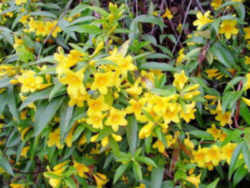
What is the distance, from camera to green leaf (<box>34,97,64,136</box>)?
98cm

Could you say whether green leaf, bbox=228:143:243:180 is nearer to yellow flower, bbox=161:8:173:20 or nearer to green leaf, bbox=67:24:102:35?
green leaf, bbox=67:24:102:35

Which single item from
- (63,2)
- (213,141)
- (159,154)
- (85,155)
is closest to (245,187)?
(213,141)

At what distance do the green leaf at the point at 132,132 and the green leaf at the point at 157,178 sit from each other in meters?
0.19

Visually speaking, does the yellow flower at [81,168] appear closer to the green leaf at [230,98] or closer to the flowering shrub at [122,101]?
the flowering shrub at [122,101]

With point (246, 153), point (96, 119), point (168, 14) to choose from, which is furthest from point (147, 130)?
point (168, 14)

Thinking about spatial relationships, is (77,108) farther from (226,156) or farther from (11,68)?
(226,156)

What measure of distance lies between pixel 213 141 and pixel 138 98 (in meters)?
0.54

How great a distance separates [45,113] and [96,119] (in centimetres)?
19

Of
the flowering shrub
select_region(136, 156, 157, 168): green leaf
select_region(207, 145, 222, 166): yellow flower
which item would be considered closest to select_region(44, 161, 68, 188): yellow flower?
the flowering shrub

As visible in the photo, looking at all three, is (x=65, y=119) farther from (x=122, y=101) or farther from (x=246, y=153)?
(x=246, y=153)

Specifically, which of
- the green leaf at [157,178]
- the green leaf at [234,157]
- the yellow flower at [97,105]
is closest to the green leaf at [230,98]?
the green leaf at [234,157]

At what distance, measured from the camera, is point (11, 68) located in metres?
1.16

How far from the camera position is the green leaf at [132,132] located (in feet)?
3.38

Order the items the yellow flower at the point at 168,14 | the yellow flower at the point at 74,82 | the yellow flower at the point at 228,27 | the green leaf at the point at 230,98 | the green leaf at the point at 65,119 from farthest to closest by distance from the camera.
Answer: the yellow flower at the point at 168,14, the yellow flower at the point at 228,27, the green leaf at the point at 230,98, the green leaf at the point at 65,119, the yellow flower at the point at 74,82
